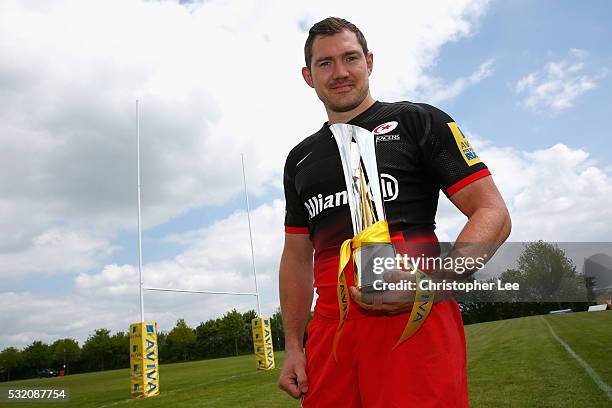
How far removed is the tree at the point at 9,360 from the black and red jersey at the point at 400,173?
302 feet

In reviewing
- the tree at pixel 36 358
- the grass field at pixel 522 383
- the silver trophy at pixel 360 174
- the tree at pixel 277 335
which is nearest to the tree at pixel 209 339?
the tree at pixel 277 335

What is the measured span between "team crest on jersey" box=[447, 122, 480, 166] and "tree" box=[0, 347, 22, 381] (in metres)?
92.4

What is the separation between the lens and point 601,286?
2344 mm

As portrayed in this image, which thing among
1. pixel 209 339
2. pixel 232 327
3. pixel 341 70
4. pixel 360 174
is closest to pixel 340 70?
pixel 341 70

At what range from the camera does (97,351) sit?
245 ft

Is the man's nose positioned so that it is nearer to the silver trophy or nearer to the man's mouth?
the man's mouth

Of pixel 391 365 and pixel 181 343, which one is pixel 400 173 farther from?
pixel 181 343

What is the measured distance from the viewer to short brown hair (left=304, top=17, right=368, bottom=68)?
1714 millimetres

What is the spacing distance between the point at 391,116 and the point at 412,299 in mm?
705

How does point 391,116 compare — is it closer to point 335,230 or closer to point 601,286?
point 335,230

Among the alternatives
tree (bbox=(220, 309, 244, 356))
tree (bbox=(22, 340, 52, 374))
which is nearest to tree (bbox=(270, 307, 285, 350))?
tree (bbox=(220, 309, 244, 356))

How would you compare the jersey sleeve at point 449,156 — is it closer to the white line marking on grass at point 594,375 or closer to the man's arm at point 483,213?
the man's arm at point 483,213

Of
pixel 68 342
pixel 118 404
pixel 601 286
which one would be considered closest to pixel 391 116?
pixel 601 286

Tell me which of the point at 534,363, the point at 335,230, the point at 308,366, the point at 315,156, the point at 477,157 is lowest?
the point at 534,363
